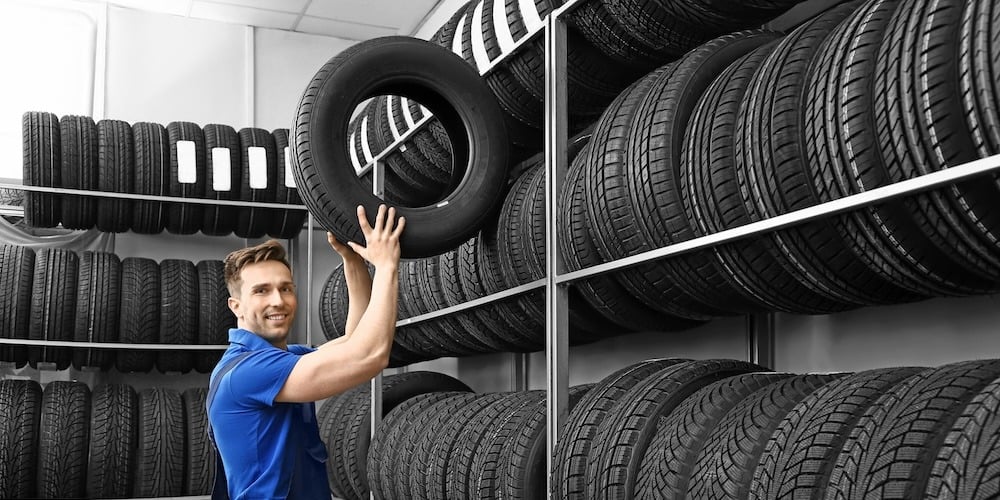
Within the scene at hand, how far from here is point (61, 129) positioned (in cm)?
577

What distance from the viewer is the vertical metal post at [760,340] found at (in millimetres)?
3133

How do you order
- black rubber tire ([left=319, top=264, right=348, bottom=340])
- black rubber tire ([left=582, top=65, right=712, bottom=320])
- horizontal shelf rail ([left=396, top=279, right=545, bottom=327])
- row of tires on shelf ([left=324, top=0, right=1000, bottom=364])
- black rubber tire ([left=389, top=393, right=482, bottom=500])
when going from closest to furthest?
1. row of tires on shelf ([left=324, top=0, right=1000, bottom=364])
2. black rubber tire ([left=582, top=65, right=712, bottom=320])
3. horizontal shelf rail ([left=396, top=279, right=545, bottom=327])
4. black rubber tire ([left=389, top=393, right=482, bottom=500])
5. black rubber tire ([left=319, top=264, right=348, bottom=340])

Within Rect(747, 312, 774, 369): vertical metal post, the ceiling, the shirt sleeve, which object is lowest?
the shirt sleeve

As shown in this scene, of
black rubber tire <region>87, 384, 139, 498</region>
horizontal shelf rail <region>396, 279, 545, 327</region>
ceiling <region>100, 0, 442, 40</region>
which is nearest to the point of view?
horizontal shelf rail <region>396, 279, 545, 327</region>

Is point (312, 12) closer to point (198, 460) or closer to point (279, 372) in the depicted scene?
point (198, 460)

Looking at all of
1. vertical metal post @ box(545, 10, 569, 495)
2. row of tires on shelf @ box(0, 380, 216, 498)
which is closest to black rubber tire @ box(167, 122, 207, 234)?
row of tires on shelf @ box(0, 380, 216, 498)

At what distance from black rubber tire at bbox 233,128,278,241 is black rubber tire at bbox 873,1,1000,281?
15.9 ft

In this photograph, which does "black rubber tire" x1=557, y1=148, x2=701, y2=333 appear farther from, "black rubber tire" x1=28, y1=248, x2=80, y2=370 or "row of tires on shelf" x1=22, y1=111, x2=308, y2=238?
"black rubber tire" x1=28, y1=248, x2=80, y2=370

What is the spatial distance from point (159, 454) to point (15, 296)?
1251 millimetres

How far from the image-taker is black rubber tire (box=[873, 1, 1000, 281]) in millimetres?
1682

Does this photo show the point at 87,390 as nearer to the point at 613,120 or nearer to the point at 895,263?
the point at 613,120

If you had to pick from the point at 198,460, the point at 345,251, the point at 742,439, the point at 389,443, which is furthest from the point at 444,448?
the point at 198,460

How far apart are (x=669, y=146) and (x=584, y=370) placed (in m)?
2.05

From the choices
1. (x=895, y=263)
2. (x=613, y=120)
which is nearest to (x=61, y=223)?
(x=613, y=120)
